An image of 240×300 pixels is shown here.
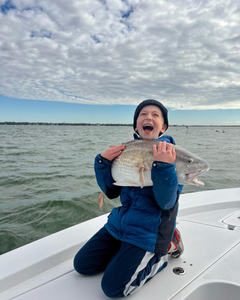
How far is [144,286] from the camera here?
208 cm

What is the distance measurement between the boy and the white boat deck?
136mm

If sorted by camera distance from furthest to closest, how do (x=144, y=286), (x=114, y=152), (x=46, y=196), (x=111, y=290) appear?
(x=46, y=196), (x=114, y=152), (x=144, y=286), (x=111, y=290)

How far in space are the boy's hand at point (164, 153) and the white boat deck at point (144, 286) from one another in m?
1.14

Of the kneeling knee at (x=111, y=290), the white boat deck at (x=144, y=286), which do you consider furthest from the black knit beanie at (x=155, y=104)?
the kneeling knee at (x=111, y=290)

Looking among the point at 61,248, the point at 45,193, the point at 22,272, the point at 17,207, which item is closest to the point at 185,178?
the point at 61,248

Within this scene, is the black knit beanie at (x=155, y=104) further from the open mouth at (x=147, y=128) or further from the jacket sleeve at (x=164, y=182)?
the jacket sleeve at (x=164, y=182)

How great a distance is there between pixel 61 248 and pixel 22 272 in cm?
45

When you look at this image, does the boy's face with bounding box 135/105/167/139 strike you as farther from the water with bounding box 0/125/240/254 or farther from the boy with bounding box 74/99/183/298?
the water with bounding box 0/125/240/254

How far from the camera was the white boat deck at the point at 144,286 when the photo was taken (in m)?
2.01

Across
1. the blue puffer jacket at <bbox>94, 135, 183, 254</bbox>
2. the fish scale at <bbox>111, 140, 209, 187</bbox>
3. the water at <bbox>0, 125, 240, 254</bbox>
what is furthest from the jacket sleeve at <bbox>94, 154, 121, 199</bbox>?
the water at <bbox>0, 125, 240, 254</bbox>

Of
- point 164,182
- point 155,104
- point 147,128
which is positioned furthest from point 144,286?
point 155,104

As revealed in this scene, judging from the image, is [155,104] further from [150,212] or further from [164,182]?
[150,212]

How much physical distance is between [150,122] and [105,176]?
2.67ft

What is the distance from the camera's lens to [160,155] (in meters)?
2.02
